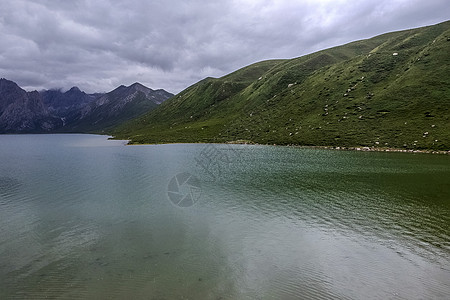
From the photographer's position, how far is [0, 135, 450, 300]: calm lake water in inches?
775

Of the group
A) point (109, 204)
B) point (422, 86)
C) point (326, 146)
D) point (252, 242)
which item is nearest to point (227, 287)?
point (252, 242)

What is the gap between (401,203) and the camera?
4028 centimetres

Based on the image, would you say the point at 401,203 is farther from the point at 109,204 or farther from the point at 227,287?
the point at 109,204

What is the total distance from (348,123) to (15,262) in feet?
473

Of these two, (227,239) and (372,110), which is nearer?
(227,239)

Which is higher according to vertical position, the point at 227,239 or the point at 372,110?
the point at 372,110

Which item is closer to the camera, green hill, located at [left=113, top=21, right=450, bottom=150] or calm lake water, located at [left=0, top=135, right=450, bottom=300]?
calm lake water, located at [left=0, top=135, right=450, bottom=300]

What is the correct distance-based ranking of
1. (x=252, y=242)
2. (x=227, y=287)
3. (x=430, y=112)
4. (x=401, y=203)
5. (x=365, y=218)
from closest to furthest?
(x=227, y=287)
(x=252, y=242)
(x=365, y=218)
(x=401, y=203)
(x=430, y=112)

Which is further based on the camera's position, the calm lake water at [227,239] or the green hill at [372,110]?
the green hill at [372,110]

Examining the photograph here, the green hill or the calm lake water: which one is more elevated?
the green hill

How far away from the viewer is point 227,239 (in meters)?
28.7

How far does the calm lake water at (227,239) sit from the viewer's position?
19.7 m

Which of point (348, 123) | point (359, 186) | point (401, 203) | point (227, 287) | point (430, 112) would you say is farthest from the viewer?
point (348, 123)

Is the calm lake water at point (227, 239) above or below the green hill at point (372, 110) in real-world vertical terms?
below
